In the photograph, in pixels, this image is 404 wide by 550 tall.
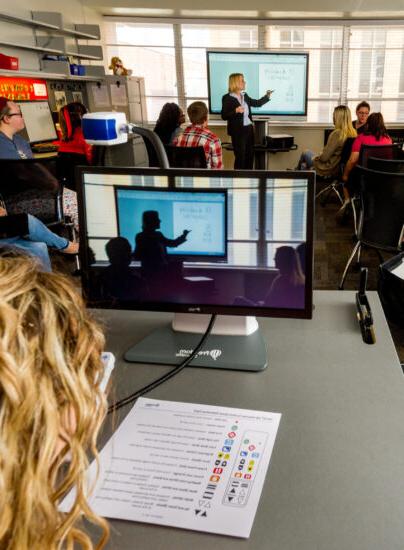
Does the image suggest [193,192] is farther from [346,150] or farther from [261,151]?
[261,151]

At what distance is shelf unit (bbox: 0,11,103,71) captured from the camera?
468cm

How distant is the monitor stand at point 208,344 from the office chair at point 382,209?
1846mm

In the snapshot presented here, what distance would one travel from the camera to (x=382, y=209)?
8.98 ft

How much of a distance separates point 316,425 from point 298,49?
7297 mm

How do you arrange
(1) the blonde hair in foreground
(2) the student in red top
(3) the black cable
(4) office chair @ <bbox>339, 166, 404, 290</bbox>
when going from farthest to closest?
(2) the student in red top
(4) office chair @ <bbox>339, 166, 404, 290</bbox>
(3) the black cable
(1) the blonde hair in foreground

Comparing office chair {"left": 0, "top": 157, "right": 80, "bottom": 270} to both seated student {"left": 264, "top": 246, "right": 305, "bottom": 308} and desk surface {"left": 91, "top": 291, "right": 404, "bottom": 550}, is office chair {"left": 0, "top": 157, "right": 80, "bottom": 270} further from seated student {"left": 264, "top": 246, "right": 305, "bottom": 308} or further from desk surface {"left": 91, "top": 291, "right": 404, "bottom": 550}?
seated student {"left": 264, "top": 246, "right": 305, "bottom": 308}

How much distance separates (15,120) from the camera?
352 centimetres

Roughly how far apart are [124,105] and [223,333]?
6219 millimetres

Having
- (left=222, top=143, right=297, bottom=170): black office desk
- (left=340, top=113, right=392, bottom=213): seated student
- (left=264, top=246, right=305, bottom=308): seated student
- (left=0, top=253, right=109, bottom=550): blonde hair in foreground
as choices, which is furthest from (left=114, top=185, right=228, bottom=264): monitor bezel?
(left=222, top=143, right=297, bottom=170): black office desk

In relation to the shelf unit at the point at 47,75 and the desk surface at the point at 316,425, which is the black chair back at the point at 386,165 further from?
the shelf unit at the point at 47,75

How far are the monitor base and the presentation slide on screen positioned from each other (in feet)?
0.72

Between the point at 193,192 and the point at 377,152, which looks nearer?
the point at 193,192

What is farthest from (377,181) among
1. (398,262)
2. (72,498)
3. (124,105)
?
(124,105)

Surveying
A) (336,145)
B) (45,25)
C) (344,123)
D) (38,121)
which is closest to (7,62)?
(38,121)
